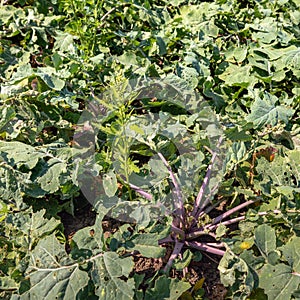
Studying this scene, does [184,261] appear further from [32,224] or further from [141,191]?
[32,224]

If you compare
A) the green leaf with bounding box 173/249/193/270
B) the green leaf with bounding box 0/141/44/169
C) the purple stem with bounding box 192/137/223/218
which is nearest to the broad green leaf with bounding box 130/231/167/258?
the green leaf with bounding box 173/249/193/270

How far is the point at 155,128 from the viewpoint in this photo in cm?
247

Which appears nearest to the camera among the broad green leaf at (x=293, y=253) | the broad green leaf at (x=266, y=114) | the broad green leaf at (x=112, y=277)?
the broad green leaf at (x=112, y=277)

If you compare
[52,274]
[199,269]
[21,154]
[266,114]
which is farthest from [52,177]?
[266,114]

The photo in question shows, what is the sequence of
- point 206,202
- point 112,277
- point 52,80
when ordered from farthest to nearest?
point 52,80, point 206,202, point 112,277

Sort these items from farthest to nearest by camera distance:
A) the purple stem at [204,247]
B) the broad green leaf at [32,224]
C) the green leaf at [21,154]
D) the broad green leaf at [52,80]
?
the broad green leaf at [52,80] < the green leaf at [21,154] < the purple stem at [204,247] < the broad green leaf at [32,224]

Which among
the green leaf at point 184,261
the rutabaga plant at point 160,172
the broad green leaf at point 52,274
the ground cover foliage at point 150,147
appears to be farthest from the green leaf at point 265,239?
the broad green leaf at point 52,274

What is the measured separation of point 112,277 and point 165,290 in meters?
0.23

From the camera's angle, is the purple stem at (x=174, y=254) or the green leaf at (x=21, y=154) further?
the green leaf at (x=21, y=154)

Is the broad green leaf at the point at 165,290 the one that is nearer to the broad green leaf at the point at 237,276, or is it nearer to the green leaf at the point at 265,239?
the broad green leaf at the point at 237,276

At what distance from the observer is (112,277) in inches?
71.8

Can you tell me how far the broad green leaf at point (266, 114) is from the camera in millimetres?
2506

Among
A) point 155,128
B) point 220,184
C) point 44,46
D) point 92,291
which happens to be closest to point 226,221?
point 220,184

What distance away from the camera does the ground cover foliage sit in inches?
76.8
